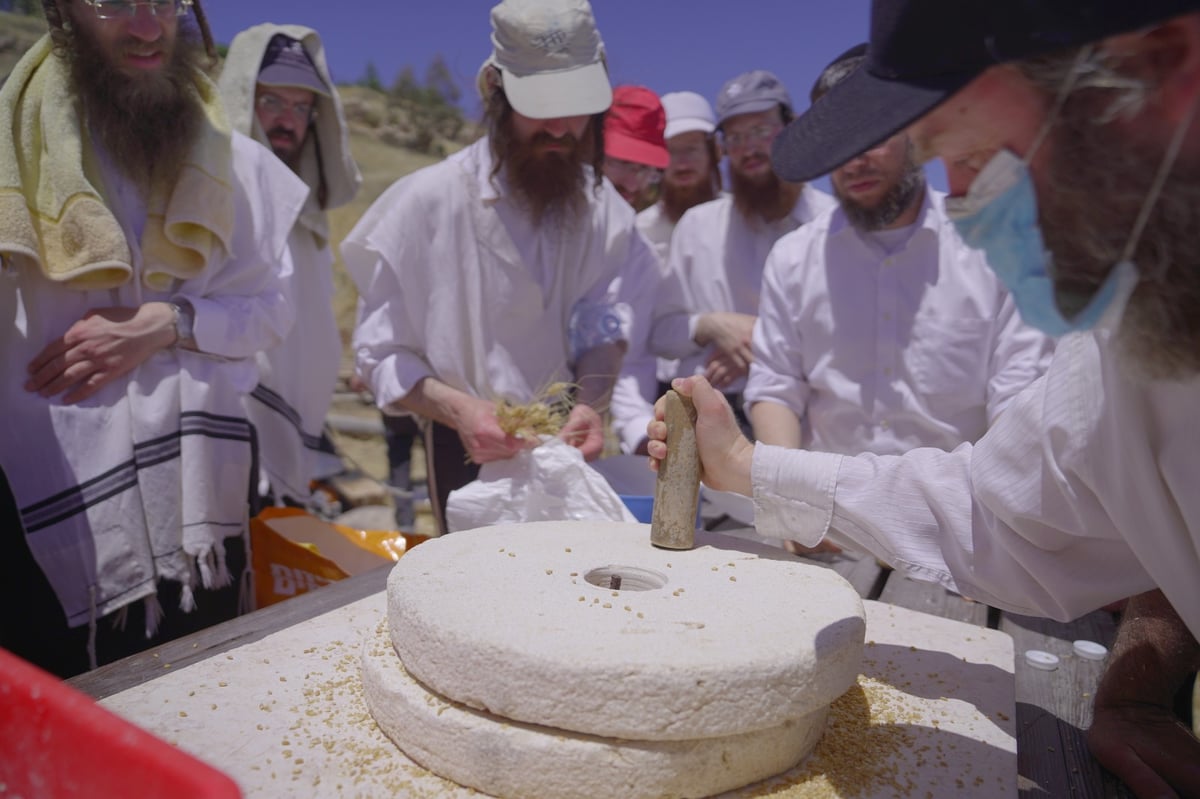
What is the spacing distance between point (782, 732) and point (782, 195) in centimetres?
352

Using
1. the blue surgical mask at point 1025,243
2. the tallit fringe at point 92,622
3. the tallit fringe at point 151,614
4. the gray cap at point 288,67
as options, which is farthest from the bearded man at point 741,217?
the blue surgical mask at point 1025,243

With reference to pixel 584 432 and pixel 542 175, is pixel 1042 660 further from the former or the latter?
pixel 542 175

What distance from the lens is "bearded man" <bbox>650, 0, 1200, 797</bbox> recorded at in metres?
1.15

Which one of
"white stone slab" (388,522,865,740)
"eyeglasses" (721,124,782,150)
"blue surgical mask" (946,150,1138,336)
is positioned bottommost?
"white stone slab" (388,522,865,740)

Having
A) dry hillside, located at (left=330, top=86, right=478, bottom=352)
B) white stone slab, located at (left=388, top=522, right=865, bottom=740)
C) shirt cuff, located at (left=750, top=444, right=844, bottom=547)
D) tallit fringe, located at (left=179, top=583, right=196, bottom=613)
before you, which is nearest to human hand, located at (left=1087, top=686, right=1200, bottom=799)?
white stone slab, located at (left=388, top=522, right=865, bottom=740)

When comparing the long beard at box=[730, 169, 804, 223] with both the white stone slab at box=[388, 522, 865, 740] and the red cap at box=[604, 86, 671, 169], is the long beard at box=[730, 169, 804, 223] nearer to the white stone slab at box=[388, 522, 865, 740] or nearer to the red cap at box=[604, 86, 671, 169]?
the red cap at box=[604, 86, 671, 169]

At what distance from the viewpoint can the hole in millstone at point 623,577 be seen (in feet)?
6.46

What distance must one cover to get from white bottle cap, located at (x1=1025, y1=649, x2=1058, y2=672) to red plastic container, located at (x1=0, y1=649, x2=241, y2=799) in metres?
1.91

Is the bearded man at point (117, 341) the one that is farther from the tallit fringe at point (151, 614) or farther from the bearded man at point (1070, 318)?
the bearded man at point (1070, 318)

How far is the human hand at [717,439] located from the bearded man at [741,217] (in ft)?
6.76

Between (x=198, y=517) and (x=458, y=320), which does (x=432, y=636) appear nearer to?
(x=198, y=517)

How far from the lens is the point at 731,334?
3.95 metres

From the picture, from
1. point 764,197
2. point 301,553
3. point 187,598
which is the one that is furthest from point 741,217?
point 187,598

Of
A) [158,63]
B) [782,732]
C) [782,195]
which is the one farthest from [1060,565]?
[782,195]
